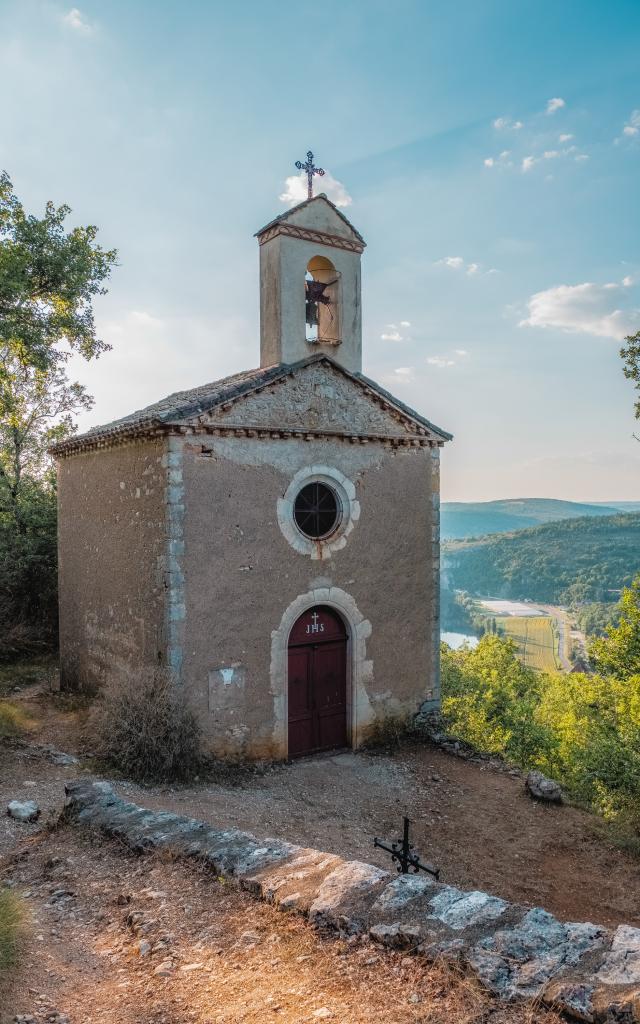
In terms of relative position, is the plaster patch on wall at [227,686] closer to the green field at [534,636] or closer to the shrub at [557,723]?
the shrub at [557,723]

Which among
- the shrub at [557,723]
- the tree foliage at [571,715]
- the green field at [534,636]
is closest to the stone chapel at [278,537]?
the shrub at [557,723]

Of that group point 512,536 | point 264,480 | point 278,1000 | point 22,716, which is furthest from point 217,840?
point 512,536

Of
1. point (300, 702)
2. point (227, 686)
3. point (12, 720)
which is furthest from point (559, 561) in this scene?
point (12, 720)

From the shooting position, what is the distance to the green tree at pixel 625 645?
14.6 m

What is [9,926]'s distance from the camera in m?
4.10

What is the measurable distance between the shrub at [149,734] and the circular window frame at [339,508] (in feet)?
9.88

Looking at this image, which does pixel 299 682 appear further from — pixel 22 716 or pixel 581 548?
pixel 581 548

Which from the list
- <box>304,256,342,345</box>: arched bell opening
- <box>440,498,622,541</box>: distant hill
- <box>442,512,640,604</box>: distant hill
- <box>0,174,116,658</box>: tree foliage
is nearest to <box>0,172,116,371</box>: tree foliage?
<box>0,174,116,658</box>: tree foliage

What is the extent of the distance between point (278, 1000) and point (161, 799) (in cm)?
515

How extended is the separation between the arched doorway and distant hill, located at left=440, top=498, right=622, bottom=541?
136m

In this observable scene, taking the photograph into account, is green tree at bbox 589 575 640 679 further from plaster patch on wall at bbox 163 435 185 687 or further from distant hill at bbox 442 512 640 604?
distant hill at bbox 442 512 640 604

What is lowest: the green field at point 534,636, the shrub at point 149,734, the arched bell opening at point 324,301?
the green field at point 534,636

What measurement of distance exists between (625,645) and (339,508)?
8166mm

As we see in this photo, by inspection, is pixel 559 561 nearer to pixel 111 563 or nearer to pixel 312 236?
pixel 312 236
